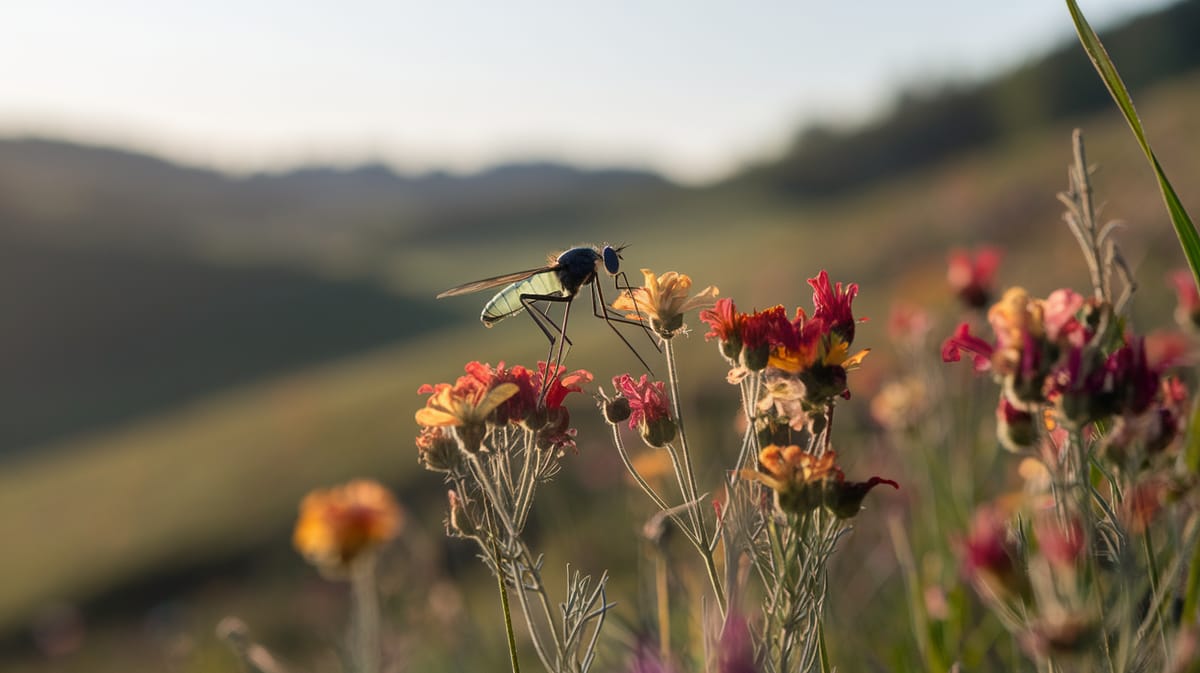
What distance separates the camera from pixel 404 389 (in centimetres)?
1591

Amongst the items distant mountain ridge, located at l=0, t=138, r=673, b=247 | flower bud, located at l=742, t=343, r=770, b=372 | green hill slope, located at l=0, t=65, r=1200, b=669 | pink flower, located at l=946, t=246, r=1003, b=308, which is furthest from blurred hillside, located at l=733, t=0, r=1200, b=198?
flower bud, located at l=742, t=343, r=770, b=372

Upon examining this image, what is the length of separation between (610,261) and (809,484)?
3.03 feet

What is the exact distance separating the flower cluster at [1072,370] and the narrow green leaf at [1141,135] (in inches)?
9.6

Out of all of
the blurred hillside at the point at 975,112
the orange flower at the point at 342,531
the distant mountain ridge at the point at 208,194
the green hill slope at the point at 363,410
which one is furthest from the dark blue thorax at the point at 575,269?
the distant mountain ridge at the point at 208,194

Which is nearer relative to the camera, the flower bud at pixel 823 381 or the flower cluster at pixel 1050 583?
the flower cluster at pixel 1050 583

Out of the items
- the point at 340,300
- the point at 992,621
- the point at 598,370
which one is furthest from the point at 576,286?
the point at 340,300

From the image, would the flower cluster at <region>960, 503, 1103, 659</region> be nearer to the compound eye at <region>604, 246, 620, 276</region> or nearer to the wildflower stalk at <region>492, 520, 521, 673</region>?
the wildflower stalk at <region>492, 520, 521, 673</region>

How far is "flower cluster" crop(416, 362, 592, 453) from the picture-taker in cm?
133

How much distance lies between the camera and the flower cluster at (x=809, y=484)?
1198 mm

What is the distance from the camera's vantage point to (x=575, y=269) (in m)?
1.97

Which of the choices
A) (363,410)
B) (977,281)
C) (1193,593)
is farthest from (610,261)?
(363,410)

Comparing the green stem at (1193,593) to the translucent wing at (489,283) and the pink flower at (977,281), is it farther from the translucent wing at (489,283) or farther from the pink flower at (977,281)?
the pink flower at (977,281)

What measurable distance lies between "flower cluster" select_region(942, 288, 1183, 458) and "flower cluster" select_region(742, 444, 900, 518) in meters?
0.22

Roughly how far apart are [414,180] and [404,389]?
13530 centimetres
